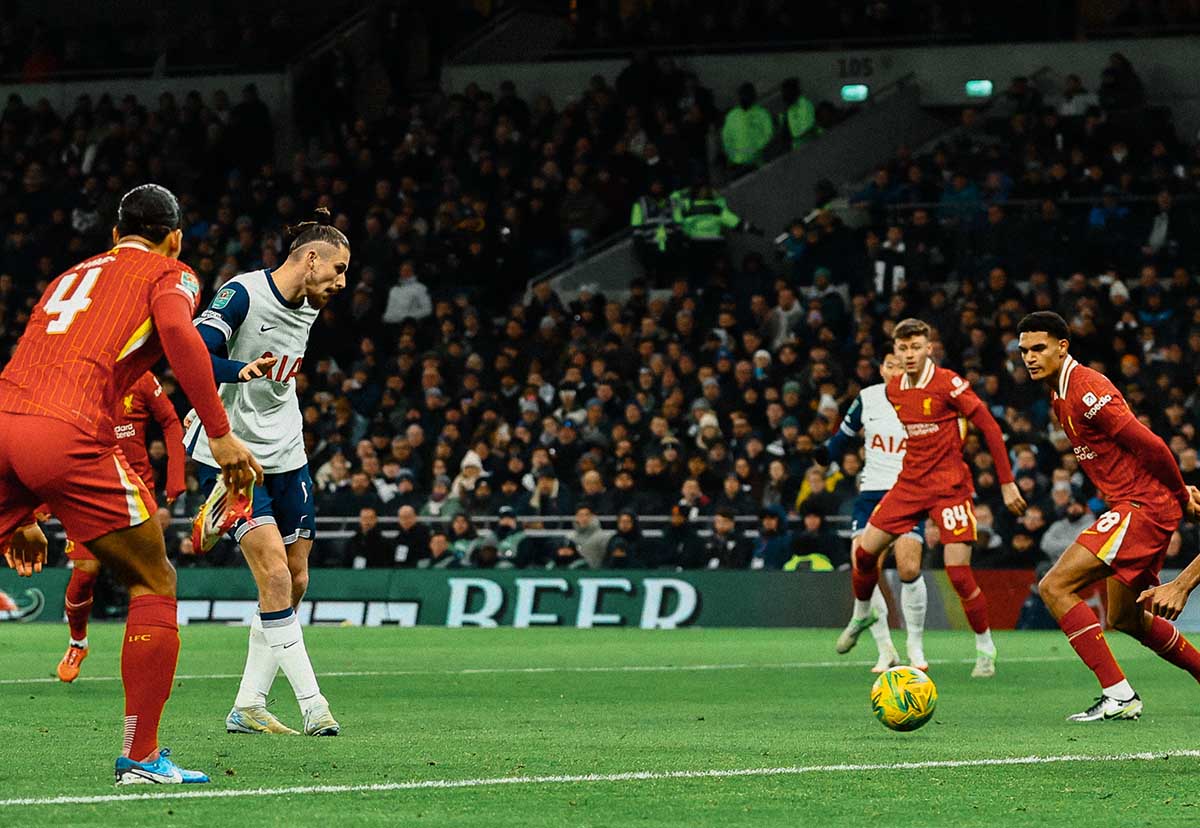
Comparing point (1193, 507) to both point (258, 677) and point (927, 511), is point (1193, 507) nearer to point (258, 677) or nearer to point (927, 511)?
point (927, 511)

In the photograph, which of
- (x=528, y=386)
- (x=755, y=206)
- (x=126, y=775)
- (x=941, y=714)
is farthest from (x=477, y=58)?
(x=126, y=775)

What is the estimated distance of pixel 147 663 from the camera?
23.9ft

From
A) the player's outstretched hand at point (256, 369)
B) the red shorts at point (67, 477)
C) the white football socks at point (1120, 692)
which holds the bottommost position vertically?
the white football socks at point (1120, 692)

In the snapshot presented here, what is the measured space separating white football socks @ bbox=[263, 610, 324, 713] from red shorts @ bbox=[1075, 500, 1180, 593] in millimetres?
4069

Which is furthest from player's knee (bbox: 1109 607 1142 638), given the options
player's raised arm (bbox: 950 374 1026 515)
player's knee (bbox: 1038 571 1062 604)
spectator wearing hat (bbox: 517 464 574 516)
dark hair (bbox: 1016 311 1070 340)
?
spectator wearing hat (bbox: 517 464 574 516)

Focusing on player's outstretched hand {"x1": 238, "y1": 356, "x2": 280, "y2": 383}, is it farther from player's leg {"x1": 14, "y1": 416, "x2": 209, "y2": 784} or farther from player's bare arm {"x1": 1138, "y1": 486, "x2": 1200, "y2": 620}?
player's bare arm {"x1": 1138, "y1": 486, "x2": 1200, "y2": 620}

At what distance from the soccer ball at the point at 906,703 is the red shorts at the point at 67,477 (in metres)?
4.23

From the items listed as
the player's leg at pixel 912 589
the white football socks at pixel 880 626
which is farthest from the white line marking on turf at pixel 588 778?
the white football socks at pixel 880 626

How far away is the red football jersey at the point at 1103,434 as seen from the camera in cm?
1049

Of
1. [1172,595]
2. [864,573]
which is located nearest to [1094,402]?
[1172,595]

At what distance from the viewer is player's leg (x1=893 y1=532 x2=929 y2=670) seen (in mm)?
14930

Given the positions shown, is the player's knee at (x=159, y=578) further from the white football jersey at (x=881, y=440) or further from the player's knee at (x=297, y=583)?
the white football jersey at (x=881, y=440)

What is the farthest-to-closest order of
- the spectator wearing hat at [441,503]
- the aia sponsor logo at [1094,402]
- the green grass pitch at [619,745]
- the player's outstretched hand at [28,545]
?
the spectator wearing hat at [441,503] → the aia sponsor logo at [1094,402] → the player's outstretched hand at [28,545] → the green grass pitch at [619,745]

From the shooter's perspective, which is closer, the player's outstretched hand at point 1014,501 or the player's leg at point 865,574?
the player's outstretched hand at point 1014,501
